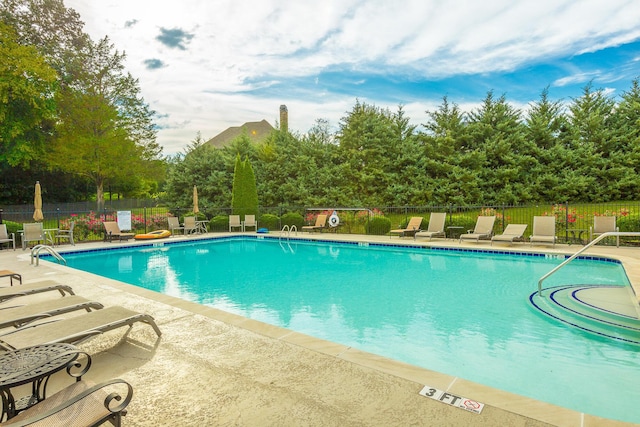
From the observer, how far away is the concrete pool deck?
2.15 metres

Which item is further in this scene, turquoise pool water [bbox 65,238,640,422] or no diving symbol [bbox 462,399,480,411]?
turquoise pool water [bbox 65,238,640,422]

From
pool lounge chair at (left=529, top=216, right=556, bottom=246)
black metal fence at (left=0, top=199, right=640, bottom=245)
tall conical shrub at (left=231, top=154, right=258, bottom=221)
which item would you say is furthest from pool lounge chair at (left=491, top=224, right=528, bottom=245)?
tall conical shrub at (left=231, top=154, right=258, bottom=221)

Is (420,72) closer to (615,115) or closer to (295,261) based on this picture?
(615,115)

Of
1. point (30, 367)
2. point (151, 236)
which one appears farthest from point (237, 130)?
point (30, 367)

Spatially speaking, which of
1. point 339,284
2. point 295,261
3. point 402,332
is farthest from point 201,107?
point 402,332

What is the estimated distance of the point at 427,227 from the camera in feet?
44.5

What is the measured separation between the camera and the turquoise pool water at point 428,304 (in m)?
3.47

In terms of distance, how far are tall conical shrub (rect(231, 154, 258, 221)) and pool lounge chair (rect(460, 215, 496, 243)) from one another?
10079 millimetres

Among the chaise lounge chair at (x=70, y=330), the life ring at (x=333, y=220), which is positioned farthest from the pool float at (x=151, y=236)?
the chaise lounge chair at (x=70, y=330)

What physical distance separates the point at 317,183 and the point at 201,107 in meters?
7.06

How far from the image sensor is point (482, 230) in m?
11.6

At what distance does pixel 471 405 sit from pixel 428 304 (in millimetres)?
3697

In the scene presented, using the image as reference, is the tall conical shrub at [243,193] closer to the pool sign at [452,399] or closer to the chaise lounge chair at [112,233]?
the chaise lounge chair at [112,233]

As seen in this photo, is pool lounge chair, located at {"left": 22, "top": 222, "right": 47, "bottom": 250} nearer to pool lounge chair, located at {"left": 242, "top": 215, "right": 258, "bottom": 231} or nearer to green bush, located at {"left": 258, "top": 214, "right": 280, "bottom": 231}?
pool lounge chair, located at {"left": 242, "top": 215, "right": 258, "bottom": 231}
